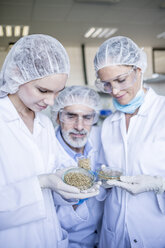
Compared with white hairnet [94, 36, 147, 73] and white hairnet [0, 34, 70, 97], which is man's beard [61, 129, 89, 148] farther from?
white hairnet [0, 34, 70, 97]

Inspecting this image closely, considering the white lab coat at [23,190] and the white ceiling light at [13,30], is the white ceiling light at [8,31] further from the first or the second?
the white lab coat at [23,190]

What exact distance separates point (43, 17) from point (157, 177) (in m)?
3.48

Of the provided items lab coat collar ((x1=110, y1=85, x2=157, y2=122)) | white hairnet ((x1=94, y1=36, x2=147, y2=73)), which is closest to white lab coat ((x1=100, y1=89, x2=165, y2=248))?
lab coat collar ((x1=110, y1=85, x2=157, y2=122))

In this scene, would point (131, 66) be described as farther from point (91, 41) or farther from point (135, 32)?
point (91, 41)

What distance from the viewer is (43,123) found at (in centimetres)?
A: 132

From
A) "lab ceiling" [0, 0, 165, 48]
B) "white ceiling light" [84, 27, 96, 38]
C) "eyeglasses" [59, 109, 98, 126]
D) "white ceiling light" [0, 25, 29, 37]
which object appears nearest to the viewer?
"eyeglasses" [59, 109, 98, 126]

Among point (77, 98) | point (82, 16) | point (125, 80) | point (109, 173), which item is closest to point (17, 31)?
point (82, 16)

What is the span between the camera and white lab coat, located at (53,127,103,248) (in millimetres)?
1372

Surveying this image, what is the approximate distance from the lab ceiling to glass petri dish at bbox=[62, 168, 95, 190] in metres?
2.21

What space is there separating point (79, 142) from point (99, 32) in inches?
153

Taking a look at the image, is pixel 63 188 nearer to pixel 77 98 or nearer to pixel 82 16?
pixel 77 98

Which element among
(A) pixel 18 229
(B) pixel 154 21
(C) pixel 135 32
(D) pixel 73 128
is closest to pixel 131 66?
(D) pixel 73 128

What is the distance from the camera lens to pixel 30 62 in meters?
1.05

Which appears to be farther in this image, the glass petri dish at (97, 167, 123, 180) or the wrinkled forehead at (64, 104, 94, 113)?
the wrinkled forehead at (64, 104, 94, 113)
